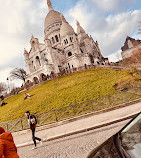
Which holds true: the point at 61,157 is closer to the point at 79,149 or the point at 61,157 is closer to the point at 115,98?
the point at 79,149

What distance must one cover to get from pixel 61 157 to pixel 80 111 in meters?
6.64

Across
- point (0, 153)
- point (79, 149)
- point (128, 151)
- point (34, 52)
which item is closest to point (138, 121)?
point (128, 151)

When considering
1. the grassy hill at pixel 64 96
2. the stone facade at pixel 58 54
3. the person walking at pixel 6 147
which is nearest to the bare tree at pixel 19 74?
the stone facade at pixel 58 54

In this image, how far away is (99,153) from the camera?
162 cm

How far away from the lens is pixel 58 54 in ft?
156

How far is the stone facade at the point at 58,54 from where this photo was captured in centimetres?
4206

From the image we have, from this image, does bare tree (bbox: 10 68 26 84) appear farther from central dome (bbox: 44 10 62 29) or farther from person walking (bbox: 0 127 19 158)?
person walking (bbox: 0 127 19 158)

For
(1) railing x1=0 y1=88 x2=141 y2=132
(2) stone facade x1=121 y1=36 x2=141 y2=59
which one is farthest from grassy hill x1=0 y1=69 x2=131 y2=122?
(2) stone facade x1=121 y1=36 x2=141 y2=59

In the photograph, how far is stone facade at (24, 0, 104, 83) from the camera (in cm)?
4206

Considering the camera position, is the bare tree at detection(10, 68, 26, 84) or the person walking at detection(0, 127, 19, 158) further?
the bare tree at detection(10, 68, 26, 84)

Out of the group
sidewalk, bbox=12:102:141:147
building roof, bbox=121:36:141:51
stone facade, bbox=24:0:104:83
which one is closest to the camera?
sidewalk, bbox=12:102:141:147

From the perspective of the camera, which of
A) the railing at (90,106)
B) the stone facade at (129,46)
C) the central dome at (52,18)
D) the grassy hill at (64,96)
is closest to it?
the railing at (90,106)

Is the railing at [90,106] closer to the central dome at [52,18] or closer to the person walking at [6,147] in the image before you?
the person walking at [6,147]

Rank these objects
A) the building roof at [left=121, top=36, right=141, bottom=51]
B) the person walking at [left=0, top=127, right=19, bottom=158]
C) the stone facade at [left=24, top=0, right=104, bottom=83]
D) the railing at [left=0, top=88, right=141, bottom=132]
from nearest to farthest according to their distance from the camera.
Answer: the person walking at [left=0, top=127, right=19, bottom=158] → the railing at [left=0, top=88, right=141, bottom=132] → the stone facade at [left=24, top=0, right=104, bottom=83] → the building roof at [left=121, top=36, right=141, bottom=51]
